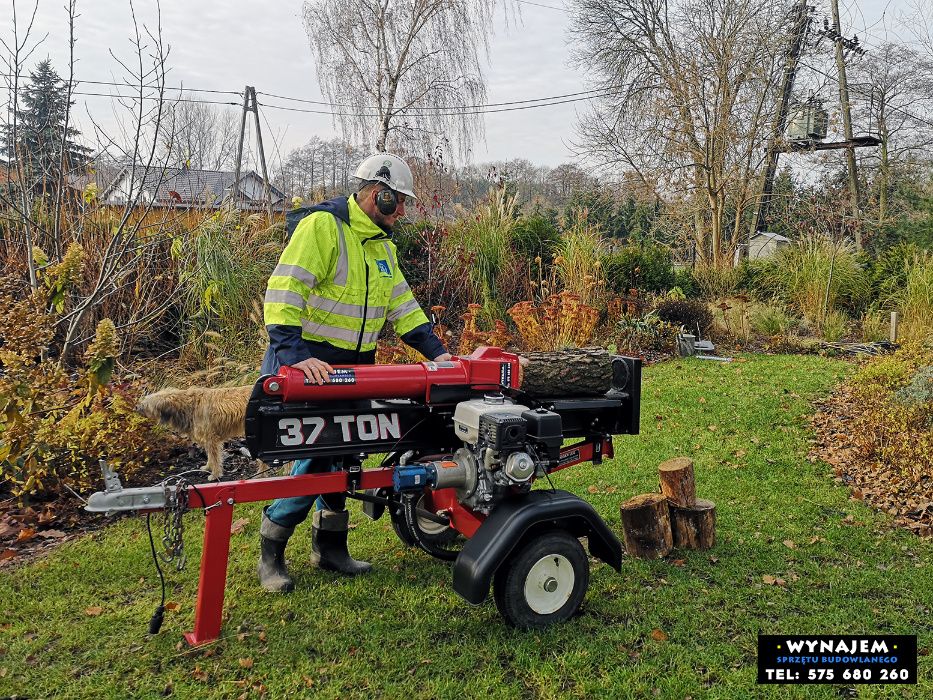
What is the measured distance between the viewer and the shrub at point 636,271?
36.6 feet

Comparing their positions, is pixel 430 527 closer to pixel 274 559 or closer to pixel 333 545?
pixel 333 545

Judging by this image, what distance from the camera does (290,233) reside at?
3.34 metres

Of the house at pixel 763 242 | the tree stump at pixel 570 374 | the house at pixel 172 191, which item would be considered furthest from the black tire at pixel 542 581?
the house at pixel 763 242

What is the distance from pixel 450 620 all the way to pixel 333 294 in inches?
65.1

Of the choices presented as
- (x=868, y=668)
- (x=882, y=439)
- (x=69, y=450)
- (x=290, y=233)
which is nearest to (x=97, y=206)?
(x=69, y=450)

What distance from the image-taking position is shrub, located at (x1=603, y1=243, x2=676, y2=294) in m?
11.1

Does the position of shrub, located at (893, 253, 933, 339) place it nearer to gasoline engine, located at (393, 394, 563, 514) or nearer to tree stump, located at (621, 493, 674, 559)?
tree stump, located at (621, 493, 674, 559)

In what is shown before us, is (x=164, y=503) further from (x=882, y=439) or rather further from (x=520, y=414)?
(x=882, y=439)

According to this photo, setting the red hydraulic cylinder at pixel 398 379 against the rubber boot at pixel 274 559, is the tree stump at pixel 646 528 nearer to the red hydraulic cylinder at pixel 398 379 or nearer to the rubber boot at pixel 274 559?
the red hydraulic cylinder at pixel 398 379

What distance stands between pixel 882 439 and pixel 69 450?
6.28m

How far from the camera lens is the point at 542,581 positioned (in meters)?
3.04

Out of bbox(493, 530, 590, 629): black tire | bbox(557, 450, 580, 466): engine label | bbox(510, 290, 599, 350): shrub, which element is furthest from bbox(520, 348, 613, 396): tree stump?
bbox(510, 290, 599, 350): shrub

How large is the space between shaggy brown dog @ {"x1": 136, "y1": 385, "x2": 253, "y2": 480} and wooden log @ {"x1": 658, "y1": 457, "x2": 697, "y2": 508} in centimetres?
304

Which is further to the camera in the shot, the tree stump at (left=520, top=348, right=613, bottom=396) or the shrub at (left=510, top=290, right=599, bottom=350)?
the shrub at (left=510, top=290, right=599, bottom=350)
